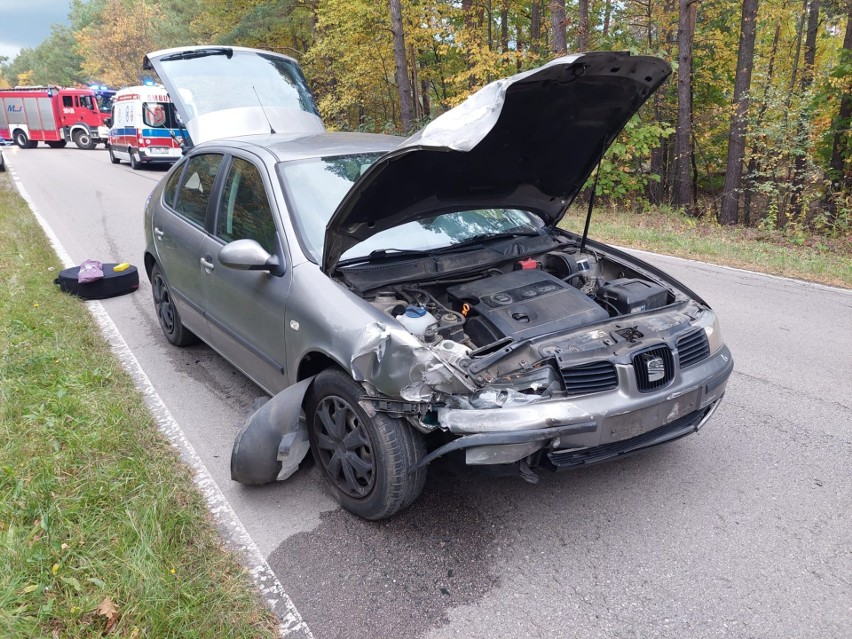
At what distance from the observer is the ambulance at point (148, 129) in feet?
70.7

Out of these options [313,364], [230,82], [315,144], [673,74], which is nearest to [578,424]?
[313,364]

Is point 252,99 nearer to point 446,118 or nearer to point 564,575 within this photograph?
point 446,118

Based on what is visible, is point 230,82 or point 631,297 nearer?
point 631,297

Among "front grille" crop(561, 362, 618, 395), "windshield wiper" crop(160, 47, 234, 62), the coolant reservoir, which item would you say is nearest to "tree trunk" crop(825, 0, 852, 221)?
"windshield wiper" crop(160, 47, 234, 62)

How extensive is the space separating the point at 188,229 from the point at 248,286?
1.22 meters

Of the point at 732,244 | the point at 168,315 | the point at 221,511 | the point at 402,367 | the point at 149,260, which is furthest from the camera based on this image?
the point at 732,244

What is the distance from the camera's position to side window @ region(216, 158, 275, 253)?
142 inches

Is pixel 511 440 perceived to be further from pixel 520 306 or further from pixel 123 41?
pixel 123 41

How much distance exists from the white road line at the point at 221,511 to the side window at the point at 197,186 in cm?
132

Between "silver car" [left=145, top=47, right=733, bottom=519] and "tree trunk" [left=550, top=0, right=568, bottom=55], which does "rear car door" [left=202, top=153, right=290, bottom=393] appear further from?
"tree trunk" [left=550, top=0, right=568, bottom=55]

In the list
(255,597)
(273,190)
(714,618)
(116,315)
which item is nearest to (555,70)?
(273,190)

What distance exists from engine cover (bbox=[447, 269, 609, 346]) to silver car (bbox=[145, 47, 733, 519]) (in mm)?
14

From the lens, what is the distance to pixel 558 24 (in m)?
12.9

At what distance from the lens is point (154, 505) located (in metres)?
2.91
